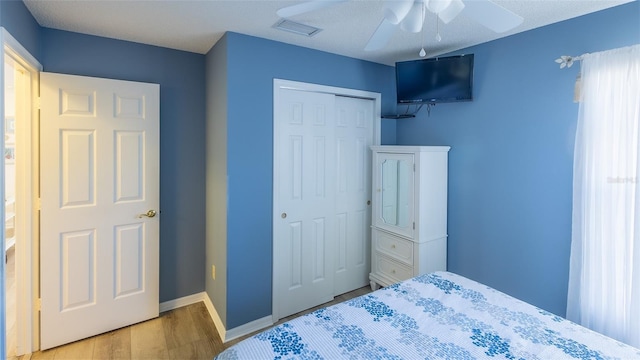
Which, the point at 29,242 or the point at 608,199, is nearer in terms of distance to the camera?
the point at 608,199

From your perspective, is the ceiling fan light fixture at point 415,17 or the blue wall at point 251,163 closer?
the ceiling fan light fixture at point 415,17

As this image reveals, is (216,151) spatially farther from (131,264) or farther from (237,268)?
(131,264)

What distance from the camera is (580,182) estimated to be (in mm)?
2047

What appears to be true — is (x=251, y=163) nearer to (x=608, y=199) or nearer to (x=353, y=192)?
(x=353, y=192)

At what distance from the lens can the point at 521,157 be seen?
7.93ft

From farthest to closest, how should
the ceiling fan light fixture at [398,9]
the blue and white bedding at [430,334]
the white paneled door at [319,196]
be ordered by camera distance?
the white paneled door at [319,196], the blue and white bedding at [430,334], the ceiling fan light fixture at [398,9]

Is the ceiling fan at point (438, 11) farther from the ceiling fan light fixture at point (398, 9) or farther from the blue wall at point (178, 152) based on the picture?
the blue wall at point (178, 152)

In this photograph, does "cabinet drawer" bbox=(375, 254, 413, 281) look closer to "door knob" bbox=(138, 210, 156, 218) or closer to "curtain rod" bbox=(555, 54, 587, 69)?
"curtain rod" bbox=(555, 54, 587, 69)

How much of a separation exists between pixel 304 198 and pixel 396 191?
849mm

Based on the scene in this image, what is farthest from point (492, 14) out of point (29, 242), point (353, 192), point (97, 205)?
point (29, 242)

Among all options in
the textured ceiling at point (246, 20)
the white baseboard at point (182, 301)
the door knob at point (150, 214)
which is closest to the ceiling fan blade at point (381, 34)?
the textured ceiling at point (246, 20)

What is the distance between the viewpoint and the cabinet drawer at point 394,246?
2803 mm

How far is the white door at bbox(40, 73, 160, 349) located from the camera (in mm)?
2260

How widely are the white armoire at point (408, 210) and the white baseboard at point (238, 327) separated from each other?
116 cm
